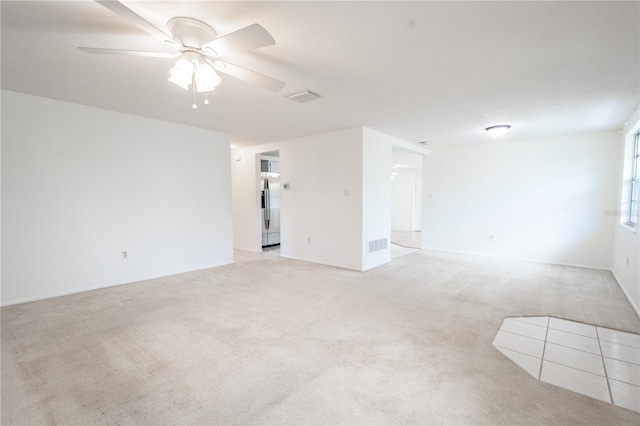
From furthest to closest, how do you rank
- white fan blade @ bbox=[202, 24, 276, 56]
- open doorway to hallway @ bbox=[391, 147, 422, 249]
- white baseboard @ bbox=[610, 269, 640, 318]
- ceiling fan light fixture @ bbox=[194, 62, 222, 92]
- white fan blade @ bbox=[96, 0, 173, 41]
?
open doorway to hallway @ bbox=[391, 147, 422, 249], white baseboard @ bbox=[610, 269, 640, 318], ceiling fan light fixture @ bbox=[194, 62, 222, 92], white fan blade @ bbox=[202, 24, 276, 56], white fan blade @ bbox=[96, 0, 173, 41]

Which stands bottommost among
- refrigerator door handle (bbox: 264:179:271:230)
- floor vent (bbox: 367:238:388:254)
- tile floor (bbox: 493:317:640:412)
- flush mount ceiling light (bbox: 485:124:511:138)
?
tile floor (bbox: 493:317:640:412)

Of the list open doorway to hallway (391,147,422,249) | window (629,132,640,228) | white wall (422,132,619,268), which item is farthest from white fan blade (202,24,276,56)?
open doorway to hallway (391,147,422,249)

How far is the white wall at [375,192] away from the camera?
16.3 feet

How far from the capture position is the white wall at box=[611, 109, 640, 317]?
11.1 feet

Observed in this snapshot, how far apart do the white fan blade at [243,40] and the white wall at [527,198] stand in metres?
5.93

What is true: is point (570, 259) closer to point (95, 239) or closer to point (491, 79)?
point (491, 79)

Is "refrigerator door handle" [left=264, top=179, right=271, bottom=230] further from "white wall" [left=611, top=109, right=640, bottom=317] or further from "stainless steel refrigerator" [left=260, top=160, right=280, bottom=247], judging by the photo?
"white wall" [left=611, top=109, right=640, bottom=317]

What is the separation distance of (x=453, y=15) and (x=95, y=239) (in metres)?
4.73

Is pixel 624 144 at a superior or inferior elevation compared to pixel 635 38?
inferior

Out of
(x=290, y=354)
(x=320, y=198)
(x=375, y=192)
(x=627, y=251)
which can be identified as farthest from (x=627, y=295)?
(x=320, y=198)

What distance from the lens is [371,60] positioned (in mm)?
2465

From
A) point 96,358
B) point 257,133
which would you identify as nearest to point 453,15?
point 96,358

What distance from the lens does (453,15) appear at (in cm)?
185

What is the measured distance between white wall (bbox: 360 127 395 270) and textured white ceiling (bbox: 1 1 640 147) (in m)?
0.80
